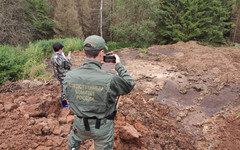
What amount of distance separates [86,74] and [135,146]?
169cm

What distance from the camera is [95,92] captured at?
5.47 feet

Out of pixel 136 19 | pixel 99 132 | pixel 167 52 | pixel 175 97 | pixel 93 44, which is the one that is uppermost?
pixel 136 19

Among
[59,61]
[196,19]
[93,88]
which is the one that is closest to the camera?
[93,88]

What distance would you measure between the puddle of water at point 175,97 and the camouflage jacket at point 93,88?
11.7 ft

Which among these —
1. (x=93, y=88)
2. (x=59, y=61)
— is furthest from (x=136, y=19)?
(x=93, y=88)

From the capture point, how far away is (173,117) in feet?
14.0

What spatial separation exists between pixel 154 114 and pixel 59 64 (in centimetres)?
256

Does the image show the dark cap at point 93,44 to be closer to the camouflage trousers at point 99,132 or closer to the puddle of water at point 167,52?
the camouflage trousers at point 99,132

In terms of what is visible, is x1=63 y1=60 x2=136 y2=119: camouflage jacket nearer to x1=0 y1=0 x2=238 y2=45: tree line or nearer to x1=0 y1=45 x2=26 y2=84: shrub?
x1=0 y1=45 x2=26 y2=84: shrub

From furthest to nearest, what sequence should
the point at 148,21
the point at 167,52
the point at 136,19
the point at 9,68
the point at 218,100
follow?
the point at 136,19, the point at 148,21, the point at 167,52, the point at 9,68, the point at 218,100

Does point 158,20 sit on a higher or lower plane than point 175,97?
higher

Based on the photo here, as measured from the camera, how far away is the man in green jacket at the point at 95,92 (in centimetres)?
166

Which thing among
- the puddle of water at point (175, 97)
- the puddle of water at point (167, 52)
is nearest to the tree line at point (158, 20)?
the puddle of water at point (167, 52)

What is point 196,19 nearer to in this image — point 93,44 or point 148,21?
point 148,21
